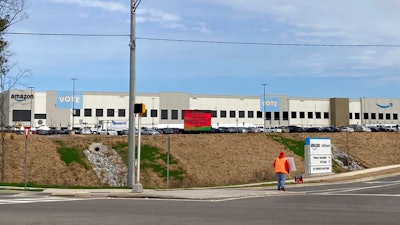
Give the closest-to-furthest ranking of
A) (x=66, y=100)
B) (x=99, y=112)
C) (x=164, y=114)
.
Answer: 1. (x=66, y=100)
2. (x=99, y=112)
3. (x=164, y=114)

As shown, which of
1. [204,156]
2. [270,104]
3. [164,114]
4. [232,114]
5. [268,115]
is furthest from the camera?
[270,104]

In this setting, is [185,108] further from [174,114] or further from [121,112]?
[121,112]

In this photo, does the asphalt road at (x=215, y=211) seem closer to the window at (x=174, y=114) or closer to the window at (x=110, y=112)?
the window at (x=110, y=112)

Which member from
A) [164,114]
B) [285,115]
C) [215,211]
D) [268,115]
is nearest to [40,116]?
[164,114]

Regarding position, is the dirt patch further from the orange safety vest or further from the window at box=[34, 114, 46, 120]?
the window at box=[34, 114, 46, 120]

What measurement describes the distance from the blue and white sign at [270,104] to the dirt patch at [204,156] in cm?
5448

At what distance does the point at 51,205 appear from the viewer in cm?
1602

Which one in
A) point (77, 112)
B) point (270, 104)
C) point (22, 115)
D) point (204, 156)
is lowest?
point (204, 156)

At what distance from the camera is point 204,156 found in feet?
182

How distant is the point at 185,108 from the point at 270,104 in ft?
75.8

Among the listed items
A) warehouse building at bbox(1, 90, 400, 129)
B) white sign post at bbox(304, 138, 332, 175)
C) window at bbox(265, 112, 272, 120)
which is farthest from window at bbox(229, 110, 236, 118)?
white sign post at bbox(304, 138, 332, 175)

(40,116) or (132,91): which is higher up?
A: (40,116)

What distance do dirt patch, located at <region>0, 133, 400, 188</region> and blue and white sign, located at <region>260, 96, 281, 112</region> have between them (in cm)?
5448

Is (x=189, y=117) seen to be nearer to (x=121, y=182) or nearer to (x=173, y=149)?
(x=173, y=149)
